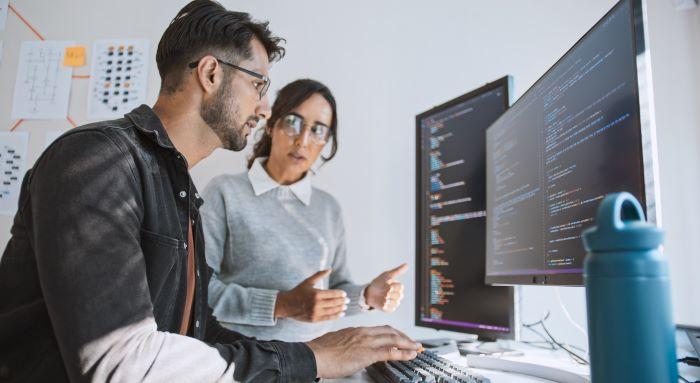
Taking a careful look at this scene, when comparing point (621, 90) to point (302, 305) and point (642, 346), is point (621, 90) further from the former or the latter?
point (302, 305)

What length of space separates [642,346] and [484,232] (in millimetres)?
1114

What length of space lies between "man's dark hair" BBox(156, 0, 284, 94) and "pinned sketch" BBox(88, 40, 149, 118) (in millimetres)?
1140

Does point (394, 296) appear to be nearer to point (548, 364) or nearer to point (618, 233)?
point (548, 364)

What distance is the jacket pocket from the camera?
2.89ft

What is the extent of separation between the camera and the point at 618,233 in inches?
16.0

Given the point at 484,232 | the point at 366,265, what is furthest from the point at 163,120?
the point at 366,265

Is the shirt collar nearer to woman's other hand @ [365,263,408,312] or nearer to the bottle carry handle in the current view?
woman's other hand @ [365,263,408,312]

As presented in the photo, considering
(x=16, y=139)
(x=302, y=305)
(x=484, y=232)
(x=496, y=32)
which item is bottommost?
(x=302, y=305)

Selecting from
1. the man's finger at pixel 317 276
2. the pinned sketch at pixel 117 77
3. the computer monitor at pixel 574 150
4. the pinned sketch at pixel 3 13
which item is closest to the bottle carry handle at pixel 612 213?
the computer monitor at pixel 574 150

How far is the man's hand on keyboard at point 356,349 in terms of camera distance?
0.84 metres

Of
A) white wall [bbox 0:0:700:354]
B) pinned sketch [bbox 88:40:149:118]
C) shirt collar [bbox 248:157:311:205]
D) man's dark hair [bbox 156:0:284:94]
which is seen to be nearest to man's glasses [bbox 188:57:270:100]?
man's dark hair [bbox 156:0:284:94]

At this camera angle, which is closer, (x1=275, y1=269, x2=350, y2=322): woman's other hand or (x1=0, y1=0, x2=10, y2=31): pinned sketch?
(x1=275, y1=269, x2=350, y2=322): woman's other hand

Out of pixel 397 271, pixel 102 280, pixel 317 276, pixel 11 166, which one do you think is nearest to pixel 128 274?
pixel 102 280

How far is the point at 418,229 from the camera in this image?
1.72 m
